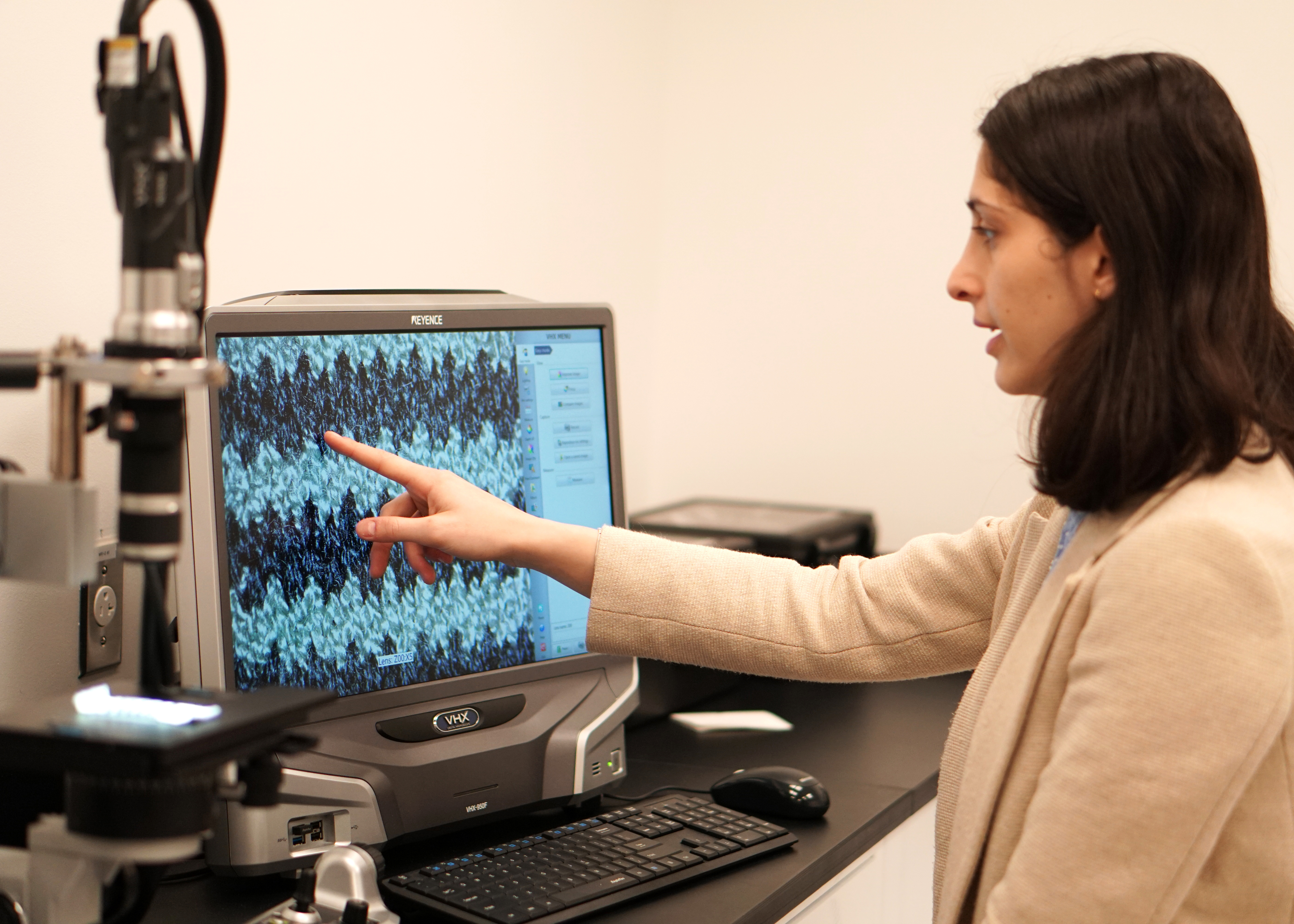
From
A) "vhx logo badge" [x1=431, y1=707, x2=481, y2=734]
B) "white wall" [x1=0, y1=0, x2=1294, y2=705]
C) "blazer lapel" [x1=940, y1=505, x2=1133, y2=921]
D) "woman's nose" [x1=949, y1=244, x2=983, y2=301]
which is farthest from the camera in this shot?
"white wall" [x1=0, y1=0, x2=1294, y2=705]

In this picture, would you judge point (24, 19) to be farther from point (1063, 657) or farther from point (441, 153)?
point (1063, 657)

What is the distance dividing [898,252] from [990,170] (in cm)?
118

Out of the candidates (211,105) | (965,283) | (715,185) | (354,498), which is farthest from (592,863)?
(715,185)

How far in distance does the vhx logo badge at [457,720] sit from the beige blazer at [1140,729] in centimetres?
46

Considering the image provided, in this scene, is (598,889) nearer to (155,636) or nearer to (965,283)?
(155,636)

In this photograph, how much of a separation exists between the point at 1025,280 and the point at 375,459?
577mm

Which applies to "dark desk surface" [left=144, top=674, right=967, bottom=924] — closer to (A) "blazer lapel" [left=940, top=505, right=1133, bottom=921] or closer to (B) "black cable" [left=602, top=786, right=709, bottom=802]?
(B) "black cable" [left=602, top=786, right=709, bottom=802]

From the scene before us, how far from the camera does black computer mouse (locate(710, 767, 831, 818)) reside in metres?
1.26

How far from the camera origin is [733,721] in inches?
66.0

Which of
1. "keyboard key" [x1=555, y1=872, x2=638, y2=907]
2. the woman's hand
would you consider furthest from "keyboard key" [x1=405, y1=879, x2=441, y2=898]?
the woman's hand

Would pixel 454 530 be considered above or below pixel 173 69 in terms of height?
below

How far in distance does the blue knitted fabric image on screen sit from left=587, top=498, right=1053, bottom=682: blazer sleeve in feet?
0.48

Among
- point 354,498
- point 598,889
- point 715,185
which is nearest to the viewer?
point 598,889

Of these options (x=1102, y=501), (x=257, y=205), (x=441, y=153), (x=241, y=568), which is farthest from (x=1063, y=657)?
(x=441, y=153)
